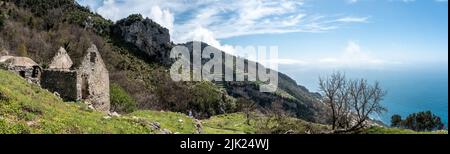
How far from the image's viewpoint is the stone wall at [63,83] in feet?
110

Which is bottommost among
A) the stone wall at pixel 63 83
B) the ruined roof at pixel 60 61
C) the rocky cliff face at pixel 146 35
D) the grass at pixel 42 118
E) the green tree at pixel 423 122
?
the green tree at pixel 423 122

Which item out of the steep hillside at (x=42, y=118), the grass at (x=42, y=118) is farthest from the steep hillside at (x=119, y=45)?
the grass at (x=42, y=118)

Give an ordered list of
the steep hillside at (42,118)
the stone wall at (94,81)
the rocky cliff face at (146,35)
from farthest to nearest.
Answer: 1. the rocky cliff face at (146,35)
2. the stone wall at (94,81)
3. the steep hillside at (42,118)

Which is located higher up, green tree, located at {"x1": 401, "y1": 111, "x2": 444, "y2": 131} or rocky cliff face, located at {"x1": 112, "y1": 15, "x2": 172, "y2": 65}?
rocky cliff face, located at {"x1": 112, "y1": 15, "x2": 172, "y2": 65}

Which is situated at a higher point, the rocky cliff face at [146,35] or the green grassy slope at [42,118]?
the rocky cliff face at [146,35]

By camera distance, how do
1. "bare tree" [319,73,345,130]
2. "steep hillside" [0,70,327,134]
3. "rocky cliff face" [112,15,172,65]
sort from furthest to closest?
"rocky cliff face" [112,15,172,65] < "bare tree" [319,73,345,130] < "steep hillside" [0,70,327,134]

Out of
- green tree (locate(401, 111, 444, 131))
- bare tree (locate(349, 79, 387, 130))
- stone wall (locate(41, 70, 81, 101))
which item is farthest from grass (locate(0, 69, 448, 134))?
green tree (locate(401, 111, 444, 131))

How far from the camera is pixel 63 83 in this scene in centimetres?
3375

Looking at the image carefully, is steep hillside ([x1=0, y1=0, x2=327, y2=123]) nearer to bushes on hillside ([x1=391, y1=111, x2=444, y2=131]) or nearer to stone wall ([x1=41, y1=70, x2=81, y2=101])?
bushes on hillside ([x1=391, y1=111, x2=444, y2=131])

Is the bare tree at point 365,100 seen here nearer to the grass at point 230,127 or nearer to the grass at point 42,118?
the grass at point 230,127

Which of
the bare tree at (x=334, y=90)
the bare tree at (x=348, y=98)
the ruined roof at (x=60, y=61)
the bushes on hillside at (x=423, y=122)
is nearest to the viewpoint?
the ruined roof at (x=60, y=61)

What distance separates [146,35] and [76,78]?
130 m

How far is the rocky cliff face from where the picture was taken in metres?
158
